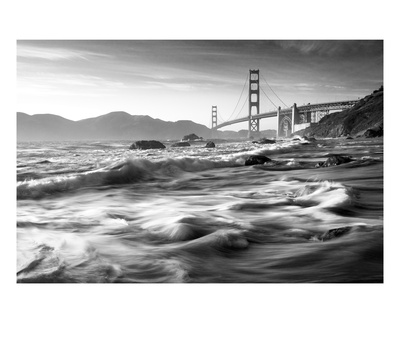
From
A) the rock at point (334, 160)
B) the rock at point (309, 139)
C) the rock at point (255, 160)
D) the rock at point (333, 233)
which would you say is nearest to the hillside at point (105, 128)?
the rock at point (255, 160)

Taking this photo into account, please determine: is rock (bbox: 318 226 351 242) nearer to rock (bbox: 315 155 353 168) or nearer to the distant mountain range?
rock (bbox: 315 155 353 168)

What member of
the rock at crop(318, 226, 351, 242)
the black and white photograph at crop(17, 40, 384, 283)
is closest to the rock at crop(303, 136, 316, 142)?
the black and white photograph at crop(17, 40, 384, 283)

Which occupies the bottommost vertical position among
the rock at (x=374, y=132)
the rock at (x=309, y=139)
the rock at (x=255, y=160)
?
the rock at (x=255, y=160)

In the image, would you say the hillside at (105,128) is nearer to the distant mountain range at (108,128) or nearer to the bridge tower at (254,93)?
the distant mountain range at (108,128)

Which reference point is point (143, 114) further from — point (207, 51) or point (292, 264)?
point (292, 264)

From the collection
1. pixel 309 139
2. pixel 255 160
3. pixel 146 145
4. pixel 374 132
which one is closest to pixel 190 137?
pixel 146 145

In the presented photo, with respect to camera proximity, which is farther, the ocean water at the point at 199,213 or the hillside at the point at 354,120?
the hillside at the point at 354,120

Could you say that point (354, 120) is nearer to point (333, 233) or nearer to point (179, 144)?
point (333, 233)
